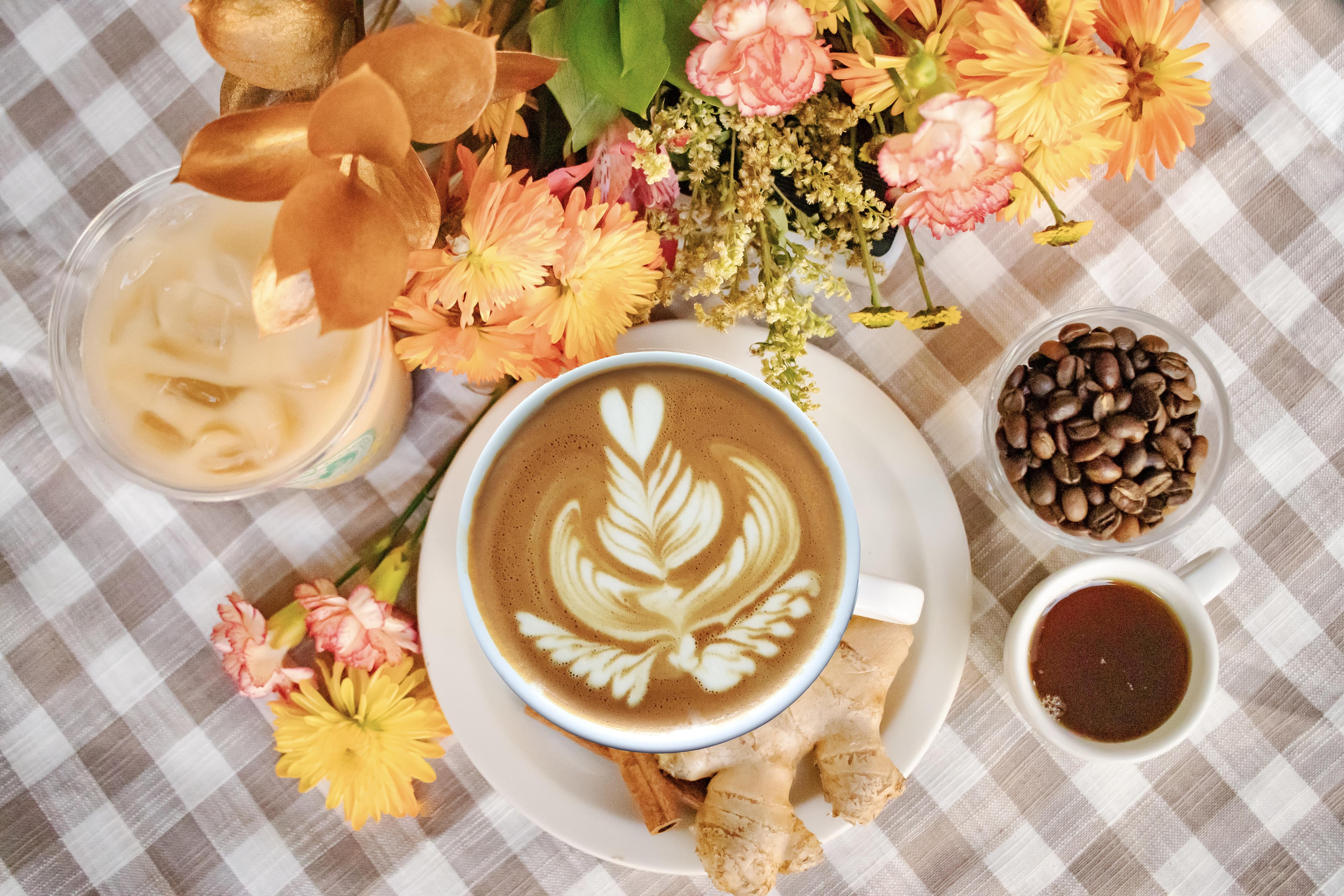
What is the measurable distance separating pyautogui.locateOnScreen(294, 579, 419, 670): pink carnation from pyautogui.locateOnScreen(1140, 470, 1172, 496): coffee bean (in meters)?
0.82

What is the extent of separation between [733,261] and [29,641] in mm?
969

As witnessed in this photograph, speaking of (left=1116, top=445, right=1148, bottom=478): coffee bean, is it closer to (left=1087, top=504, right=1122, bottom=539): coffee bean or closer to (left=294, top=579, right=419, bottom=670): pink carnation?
(left=1087, top=504, right=1122, bottom=539): coffee bean

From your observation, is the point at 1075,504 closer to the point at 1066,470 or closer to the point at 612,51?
the point at 1066,470

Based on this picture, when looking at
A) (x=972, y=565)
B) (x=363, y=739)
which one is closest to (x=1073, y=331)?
(x=972, y=565)

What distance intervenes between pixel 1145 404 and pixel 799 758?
0.52m

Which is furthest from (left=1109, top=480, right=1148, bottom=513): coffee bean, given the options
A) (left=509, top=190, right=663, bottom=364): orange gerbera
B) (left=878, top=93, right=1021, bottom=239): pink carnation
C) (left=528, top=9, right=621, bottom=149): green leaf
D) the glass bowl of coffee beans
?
(left=528, top=9, right=621, bottom=149): green leaf

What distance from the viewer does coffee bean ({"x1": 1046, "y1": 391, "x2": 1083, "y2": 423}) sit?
0.90m

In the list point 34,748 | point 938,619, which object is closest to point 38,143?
point 34,748

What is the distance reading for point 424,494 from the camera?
1001mm

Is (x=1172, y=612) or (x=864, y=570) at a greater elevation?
(x=864, y=570)

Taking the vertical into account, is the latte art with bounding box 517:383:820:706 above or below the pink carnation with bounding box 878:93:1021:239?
below

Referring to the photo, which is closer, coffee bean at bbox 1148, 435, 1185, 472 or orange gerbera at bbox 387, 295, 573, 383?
orange gerbera at bbox 387, 295, 573, 383

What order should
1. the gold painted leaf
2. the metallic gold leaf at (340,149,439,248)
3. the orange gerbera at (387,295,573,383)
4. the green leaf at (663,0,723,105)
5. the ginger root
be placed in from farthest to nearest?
the ginger root → the orange gerbera at (387,295,573,383) → the green leaf at (663,0,723,105) → the metallic gold leaf at (340,149,439,248) → the gold painted leaf

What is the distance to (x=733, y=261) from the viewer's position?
69 centimetres
